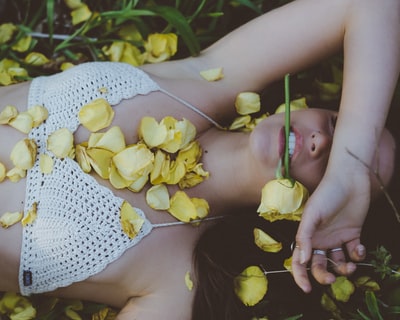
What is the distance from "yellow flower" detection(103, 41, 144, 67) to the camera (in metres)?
1.60

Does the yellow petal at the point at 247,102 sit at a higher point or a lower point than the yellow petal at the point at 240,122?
higher

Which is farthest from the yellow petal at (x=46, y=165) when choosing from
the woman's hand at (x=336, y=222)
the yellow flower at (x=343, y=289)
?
the yellow flower at (x=343, y=289)

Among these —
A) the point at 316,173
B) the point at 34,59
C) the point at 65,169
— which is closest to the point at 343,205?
the point at 316,173

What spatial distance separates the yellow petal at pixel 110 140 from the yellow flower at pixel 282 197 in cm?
29

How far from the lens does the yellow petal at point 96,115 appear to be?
1239 mm

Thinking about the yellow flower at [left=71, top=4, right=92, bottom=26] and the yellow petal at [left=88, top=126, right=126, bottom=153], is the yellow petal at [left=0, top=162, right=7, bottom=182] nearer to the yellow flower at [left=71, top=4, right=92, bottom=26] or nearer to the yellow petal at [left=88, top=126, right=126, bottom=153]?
the yellow petal at [left=88, top=126, right=126, bottom=153]

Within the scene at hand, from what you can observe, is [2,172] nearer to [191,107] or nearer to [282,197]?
[191,107]

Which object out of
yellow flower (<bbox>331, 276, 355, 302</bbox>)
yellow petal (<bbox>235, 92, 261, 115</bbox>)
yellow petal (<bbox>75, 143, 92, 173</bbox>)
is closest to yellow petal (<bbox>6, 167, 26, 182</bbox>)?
yellow petal (<bbox>75, 143, 92, 173</bbox>)

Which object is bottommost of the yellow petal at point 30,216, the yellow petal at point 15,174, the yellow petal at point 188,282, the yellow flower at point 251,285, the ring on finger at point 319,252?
the yellow flower at point 251,285

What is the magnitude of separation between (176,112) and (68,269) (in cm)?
38

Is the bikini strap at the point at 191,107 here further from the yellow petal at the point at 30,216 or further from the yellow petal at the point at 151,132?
the yellow petal at the point at 30,216

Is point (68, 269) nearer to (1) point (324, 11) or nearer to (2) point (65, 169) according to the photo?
(2) point (65, 169)

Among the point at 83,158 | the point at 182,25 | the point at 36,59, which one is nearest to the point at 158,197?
the point at 83,158

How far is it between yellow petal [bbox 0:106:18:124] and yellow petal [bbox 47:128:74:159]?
0.29ft
